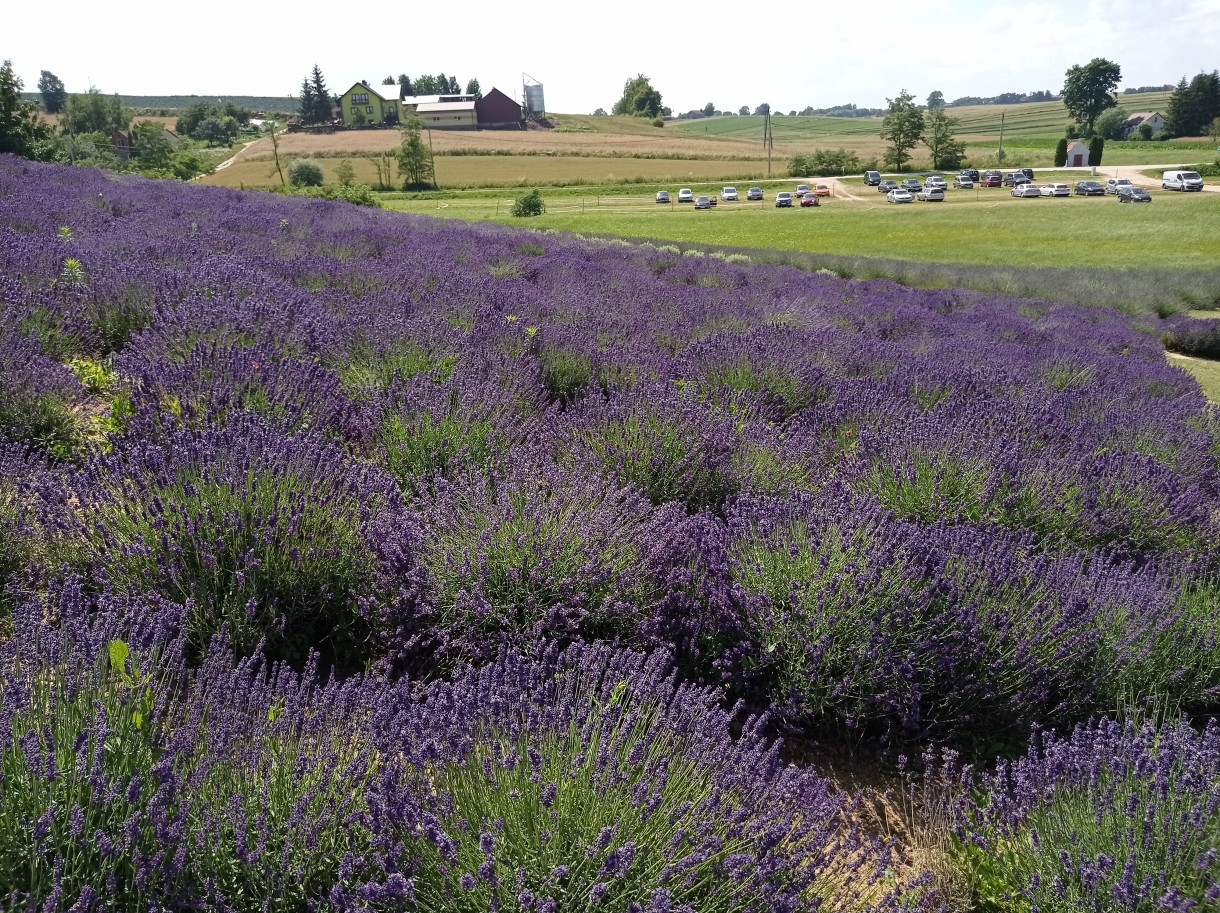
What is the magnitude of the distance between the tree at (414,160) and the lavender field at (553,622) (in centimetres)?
5399

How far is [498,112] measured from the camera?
105 meters

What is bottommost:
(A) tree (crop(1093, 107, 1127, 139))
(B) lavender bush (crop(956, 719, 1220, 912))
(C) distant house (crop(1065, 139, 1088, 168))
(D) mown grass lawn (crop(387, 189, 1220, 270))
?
(B) lavender bush (crop(956, 719, 1220, 912))

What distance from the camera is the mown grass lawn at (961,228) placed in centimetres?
2911

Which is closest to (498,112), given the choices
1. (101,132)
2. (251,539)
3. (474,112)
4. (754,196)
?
(474,112)

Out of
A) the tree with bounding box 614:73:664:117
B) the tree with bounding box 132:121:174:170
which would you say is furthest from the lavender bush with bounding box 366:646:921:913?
the tree with bounding box 614:73:664:117

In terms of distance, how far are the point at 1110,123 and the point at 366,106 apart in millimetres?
95362

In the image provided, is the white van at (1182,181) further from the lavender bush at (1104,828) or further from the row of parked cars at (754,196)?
the lavender bush at (1104,828)

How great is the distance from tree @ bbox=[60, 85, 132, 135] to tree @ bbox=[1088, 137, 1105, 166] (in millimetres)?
91923

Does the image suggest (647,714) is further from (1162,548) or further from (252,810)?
(1162,548)

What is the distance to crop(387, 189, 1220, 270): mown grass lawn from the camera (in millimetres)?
29109

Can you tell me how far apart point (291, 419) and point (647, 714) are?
2.26 metres

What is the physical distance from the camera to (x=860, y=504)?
314 centimetres

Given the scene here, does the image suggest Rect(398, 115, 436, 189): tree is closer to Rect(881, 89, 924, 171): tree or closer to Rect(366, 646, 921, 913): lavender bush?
Rect(881, 89, 924, 171): tree

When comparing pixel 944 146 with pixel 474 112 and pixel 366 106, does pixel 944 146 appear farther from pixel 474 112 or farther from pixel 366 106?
pixel 366 106
